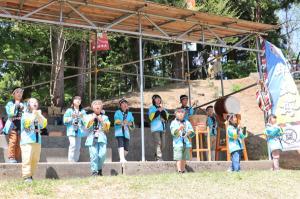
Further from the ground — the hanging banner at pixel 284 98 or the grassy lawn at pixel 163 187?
the hanging banner at pixel 284 98

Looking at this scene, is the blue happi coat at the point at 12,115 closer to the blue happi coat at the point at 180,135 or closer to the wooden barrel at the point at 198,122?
the blue happi coat at the point at 180,135

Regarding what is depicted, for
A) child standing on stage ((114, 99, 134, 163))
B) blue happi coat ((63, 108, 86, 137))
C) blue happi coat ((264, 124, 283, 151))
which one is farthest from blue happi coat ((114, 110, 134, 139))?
blue happi coat ((264, 124, 283, 151))

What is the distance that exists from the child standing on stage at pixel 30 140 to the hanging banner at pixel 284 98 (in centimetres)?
664

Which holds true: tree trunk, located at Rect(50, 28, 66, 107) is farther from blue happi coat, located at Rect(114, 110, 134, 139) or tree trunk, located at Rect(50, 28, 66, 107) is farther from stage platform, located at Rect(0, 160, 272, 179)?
stage platform, located at Rect(0, 160, 272, 179)

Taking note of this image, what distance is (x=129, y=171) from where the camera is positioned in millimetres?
9195

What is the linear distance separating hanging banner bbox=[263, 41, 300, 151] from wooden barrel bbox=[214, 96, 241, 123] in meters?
1.06

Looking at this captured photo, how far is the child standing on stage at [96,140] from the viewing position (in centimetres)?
846

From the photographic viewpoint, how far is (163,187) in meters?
7.44

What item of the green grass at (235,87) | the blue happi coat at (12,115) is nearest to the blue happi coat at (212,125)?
the blue happi coat at (12,115)

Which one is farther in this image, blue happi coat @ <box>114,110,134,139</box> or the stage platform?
blue happi coat @ <box>114,110,134,139</box>

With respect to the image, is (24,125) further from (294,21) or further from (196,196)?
(294,21)

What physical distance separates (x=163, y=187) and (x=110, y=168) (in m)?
1.90

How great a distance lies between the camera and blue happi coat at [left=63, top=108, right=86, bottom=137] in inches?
364

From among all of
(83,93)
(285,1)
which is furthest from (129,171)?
(285,1)
